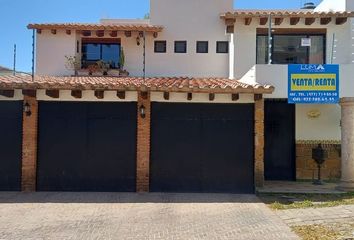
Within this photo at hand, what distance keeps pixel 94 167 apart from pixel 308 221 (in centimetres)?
668

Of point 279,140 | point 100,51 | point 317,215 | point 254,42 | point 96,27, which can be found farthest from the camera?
point 100,51

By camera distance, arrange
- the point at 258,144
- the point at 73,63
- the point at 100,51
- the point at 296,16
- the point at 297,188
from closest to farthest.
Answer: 1. the point at 258,144
2. the point at 297,188
3. the point at 296,16
4. the point at 73,63
5. the point at 100,51

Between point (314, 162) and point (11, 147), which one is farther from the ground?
point (11, 147)

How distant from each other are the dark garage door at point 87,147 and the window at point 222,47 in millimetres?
6690

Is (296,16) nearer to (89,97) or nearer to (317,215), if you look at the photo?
(89,97)

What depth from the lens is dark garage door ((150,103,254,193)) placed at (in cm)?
1287

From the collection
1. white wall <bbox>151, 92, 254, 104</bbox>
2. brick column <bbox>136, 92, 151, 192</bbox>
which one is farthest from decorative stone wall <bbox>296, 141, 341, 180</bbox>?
brick column <bbox>136, 92, 151, 192</bbox>

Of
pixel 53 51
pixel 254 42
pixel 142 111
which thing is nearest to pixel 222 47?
pixel 254 42

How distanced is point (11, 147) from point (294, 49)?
36.4 ft

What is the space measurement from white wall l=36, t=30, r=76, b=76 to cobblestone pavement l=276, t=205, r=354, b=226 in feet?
40.1

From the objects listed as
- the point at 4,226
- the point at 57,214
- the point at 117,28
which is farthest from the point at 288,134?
the point at 4,226

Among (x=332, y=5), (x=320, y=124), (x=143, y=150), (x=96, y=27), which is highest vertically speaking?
(x=332, y=5)

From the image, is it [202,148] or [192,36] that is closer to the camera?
[202,148]

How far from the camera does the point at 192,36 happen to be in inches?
723
